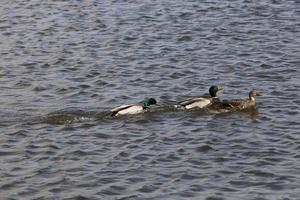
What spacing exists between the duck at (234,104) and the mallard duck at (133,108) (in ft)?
4.95

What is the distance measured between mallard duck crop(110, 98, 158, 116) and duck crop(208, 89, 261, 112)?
151 centimetres

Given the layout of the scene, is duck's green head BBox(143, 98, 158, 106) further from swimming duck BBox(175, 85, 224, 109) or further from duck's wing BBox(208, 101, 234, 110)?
duck's wing BBox(208, 101, 234, 110)

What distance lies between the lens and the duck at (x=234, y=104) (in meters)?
17.6

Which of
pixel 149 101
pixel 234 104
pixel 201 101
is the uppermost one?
pixel 149 101

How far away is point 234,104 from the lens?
17.8m

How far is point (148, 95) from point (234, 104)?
237cm

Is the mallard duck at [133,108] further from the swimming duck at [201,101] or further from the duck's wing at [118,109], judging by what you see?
the swimming duck at [201,101]

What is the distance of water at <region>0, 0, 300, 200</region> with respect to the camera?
13.6 metres

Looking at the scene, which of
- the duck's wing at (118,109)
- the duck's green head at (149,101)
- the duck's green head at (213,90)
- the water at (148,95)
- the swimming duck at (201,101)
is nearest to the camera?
the water at (148,95)

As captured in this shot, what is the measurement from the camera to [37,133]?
16281mm

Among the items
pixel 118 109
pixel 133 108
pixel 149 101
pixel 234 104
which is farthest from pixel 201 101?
pixel 118 109

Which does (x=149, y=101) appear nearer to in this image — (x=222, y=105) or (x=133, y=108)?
(x=133, y=108)

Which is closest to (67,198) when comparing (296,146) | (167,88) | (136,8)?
(296,146)

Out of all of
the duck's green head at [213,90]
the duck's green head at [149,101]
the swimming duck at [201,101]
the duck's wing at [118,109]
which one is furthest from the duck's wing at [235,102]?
the duck's wing at [118,109]
